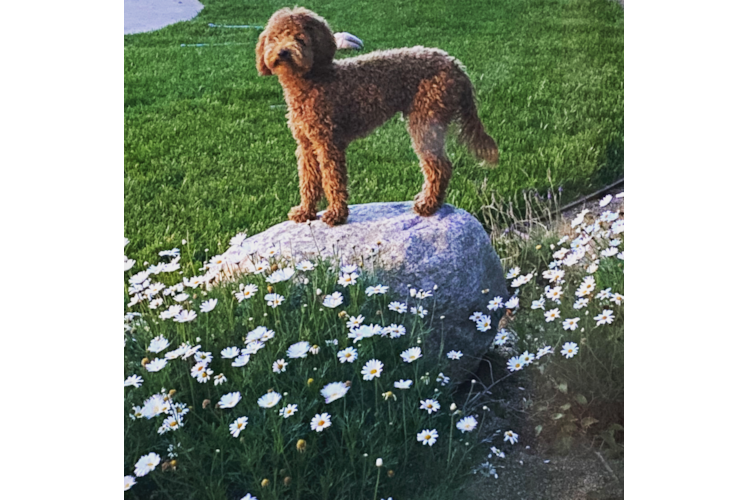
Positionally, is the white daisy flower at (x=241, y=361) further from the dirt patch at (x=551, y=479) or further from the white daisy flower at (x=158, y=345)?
the dirt patch at (x=551, y=479)

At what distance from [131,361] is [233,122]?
925 millimetres

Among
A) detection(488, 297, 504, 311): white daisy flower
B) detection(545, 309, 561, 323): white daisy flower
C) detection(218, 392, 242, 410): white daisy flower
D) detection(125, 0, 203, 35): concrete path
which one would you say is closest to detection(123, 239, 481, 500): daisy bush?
detection(218, 392, 242, 410): white daisy flower

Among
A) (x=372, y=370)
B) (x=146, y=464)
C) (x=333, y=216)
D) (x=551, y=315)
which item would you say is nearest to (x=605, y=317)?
(x=551, y=315)

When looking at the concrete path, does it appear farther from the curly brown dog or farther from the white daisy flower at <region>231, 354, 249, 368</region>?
the white daisy flower at <region>231, 354, 249, 368</region>

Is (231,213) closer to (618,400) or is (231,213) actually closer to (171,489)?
(171,489)

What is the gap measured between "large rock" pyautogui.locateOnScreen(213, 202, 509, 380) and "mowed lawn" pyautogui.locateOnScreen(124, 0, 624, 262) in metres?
0.07

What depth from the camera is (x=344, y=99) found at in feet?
8.57

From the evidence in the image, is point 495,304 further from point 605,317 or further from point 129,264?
point 129,264

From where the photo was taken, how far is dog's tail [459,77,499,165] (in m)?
2.81

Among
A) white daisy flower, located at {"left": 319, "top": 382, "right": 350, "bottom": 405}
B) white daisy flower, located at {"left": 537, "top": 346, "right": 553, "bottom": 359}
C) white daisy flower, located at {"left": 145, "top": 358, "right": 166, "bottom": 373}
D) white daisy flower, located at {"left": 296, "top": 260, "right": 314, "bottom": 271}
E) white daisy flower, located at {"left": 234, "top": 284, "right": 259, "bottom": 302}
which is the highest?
white daisy flower, located at {"left": 296, "top": 260, "right": 314, "bottom": 271}

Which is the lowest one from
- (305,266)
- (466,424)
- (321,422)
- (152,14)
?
(466,424)

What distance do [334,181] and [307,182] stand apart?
0.10m
